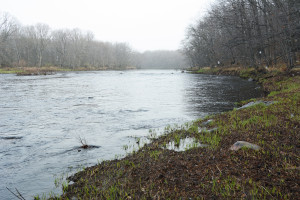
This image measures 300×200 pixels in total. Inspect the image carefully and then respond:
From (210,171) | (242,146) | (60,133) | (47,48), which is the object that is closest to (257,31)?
(242,146)

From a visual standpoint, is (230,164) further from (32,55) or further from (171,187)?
(32,55)

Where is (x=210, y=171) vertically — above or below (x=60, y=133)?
above

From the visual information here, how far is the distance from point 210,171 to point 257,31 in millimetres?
29828

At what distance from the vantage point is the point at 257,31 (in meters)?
29.2

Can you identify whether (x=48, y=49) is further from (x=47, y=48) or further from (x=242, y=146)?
(x=242, y=146)

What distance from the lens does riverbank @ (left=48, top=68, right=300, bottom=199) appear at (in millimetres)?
3615

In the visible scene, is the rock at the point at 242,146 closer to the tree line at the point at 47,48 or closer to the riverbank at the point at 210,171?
the riverbank at the point at 210,171

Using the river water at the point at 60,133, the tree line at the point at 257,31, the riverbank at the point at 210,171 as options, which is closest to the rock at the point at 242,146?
the riverbank at the point at 210,171

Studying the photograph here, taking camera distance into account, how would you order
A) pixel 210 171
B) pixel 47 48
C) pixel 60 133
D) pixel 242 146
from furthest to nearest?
1. pixel 47 48
2. pixel 60 133
3. pixel 242 146
4. pixel 210 171

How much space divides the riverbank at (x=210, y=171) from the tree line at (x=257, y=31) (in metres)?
14.8

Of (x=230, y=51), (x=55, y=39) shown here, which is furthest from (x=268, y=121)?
(x=55, y=39)

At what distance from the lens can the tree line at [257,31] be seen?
20.5 m

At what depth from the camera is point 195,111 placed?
12.1 metres

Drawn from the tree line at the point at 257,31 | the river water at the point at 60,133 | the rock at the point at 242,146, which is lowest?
the river water at the point at 60,133
